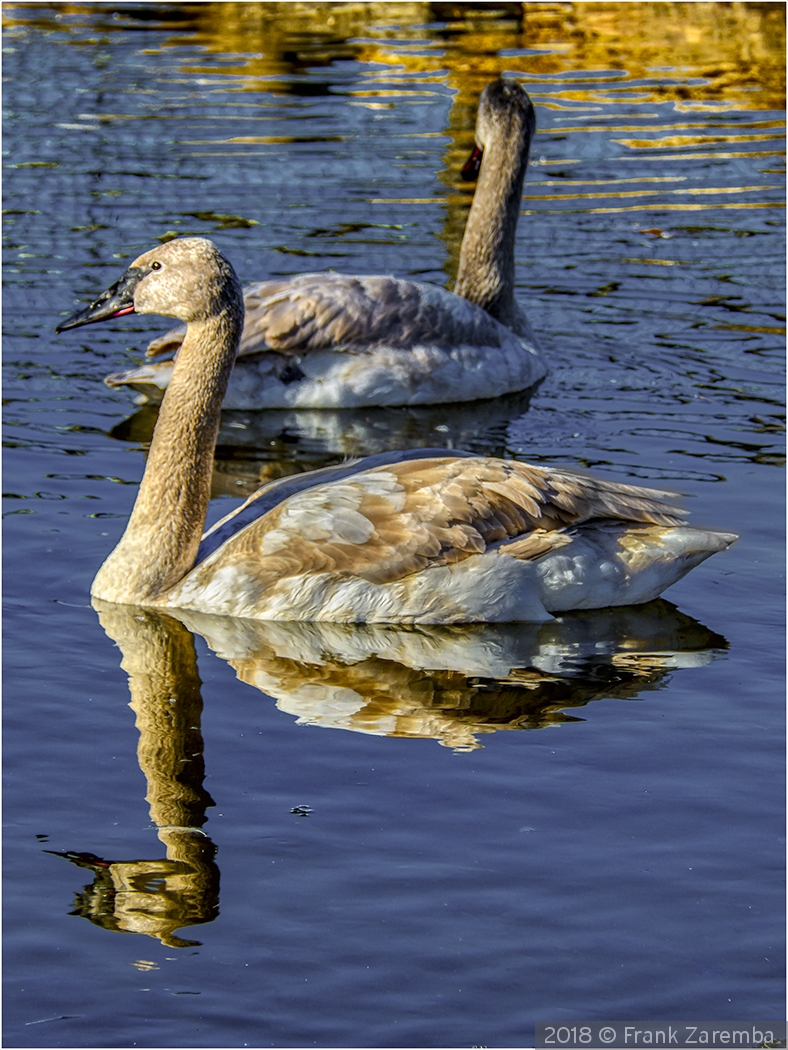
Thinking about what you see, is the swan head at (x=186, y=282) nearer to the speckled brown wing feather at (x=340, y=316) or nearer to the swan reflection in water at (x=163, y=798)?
the swan reflection in water at (x=163, y=798)

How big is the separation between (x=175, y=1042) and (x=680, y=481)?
6.02 m

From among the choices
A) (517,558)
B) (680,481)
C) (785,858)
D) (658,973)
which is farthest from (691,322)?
(658,973)

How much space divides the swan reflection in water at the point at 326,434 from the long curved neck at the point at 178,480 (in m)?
1.53

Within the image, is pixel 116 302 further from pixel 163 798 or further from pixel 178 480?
pixel 163 798

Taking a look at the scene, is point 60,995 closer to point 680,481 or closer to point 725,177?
point 680,481

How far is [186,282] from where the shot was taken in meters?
8.65

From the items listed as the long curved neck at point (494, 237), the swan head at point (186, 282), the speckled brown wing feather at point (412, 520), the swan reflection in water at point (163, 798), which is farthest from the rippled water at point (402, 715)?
the swan head at point (186, 282)

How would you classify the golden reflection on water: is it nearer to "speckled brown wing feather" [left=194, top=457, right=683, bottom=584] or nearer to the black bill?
the black bill

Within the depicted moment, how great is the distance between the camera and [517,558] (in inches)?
327

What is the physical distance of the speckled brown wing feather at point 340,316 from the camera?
11.5 metres

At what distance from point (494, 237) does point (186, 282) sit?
4.77 metres


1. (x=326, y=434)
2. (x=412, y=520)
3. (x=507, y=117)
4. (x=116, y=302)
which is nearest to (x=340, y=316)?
(x=326, y=434)

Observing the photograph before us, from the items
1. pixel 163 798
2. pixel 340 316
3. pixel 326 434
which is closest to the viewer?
pixel 163 798

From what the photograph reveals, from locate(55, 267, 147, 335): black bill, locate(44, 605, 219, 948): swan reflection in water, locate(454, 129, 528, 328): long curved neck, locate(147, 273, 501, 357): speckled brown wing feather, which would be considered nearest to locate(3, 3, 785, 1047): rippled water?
locate(44, 605, 219, 948): swan reflection in water
